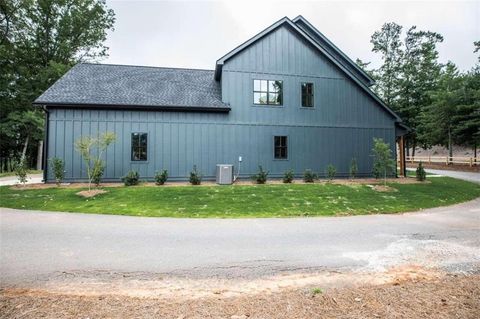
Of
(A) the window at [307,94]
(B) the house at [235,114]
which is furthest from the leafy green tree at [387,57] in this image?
(A) the window at [307,94]

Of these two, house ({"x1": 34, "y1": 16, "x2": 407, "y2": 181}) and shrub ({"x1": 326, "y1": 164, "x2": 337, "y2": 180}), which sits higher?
house ({"x1": 34, "y1": 16, "x2": 407, "y2": 181})

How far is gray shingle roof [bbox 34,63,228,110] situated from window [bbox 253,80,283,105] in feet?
7.31

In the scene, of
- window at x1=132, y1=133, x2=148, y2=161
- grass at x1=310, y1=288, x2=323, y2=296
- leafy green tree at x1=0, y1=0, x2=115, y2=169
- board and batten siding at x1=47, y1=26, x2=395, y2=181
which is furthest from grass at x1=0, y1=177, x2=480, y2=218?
leafy green tree at x1=0, y1=0, x2=115, y2=169

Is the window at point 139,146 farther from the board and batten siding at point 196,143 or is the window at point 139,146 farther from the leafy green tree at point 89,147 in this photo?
the leafy green tree at point 89,147

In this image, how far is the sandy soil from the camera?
3.26 metres

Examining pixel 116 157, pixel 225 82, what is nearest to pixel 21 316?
pixel 116 157

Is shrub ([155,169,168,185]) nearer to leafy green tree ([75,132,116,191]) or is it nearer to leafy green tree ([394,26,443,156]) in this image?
leafy green tree ([75,132,116,191])

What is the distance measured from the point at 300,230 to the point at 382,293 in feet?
11.9

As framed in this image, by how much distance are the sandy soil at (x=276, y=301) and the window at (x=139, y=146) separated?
1257cm

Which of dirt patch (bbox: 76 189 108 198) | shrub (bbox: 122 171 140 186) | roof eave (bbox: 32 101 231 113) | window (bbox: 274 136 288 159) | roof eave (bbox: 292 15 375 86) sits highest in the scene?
roof eave (bbox: 292 15 375 86)

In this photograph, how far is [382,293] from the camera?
381cm

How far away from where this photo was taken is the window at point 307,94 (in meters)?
18.2

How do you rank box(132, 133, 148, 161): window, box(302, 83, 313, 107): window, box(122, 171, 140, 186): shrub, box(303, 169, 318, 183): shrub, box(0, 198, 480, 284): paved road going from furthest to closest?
box(302, 83, 313, 107): window → box(303, 169, 318, 183): shrub → box(132, 133, 148, 161): window → box(122, 171, 140, 186): shrub → box(0, 198, 480, 284): paved road

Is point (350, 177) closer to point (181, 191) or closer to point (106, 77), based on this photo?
point (181, 191)
